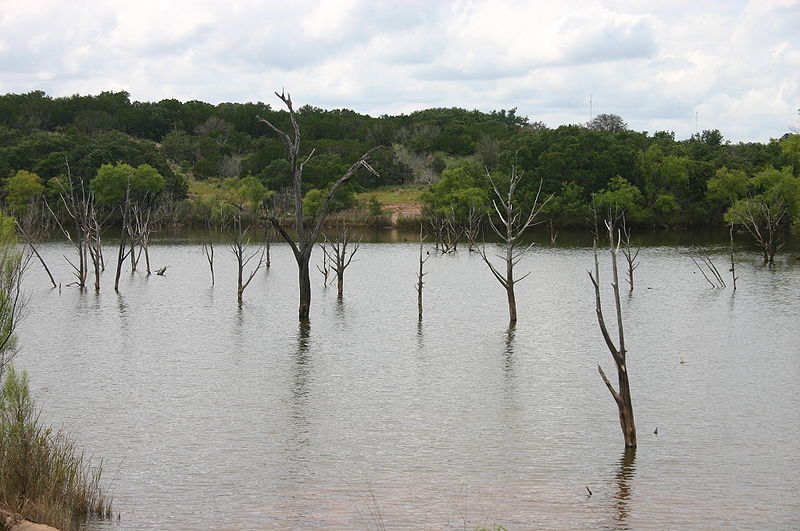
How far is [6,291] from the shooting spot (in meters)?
16.5

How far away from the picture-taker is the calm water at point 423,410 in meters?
15.5

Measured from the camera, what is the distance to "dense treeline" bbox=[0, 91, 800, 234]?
87.4 m

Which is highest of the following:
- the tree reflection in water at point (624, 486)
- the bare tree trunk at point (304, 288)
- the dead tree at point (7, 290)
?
the dead tree at point (7, 290)

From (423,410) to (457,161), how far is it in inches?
3841

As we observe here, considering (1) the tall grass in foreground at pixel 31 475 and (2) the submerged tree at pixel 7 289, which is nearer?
(1) the tall grass in foreground at pixel 31 475

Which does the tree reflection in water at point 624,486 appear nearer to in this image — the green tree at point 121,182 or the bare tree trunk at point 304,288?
the bare tree trunk at point 304,288

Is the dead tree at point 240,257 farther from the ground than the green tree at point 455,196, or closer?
closer

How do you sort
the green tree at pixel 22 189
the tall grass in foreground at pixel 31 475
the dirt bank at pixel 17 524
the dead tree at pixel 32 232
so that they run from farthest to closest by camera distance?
the green tree at pixel 22 189
the dead tree at pixel 32 232
the tall grass in foreground at pixel 31 475
the dirt bank at pixel 17 524

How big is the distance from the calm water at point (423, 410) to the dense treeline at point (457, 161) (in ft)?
131

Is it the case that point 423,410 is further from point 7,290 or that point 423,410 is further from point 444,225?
point 444,225

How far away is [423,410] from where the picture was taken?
2195 cm

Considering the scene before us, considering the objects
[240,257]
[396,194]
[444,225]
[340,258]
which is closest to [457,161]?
[396,194]

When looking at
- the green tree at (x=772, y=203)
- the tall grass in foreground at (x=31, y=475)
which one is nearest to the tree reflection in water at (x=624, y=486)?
the tall grass in foreground at (x=31, y=475)

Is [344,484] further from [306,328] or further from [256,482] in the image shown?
[306,328]
